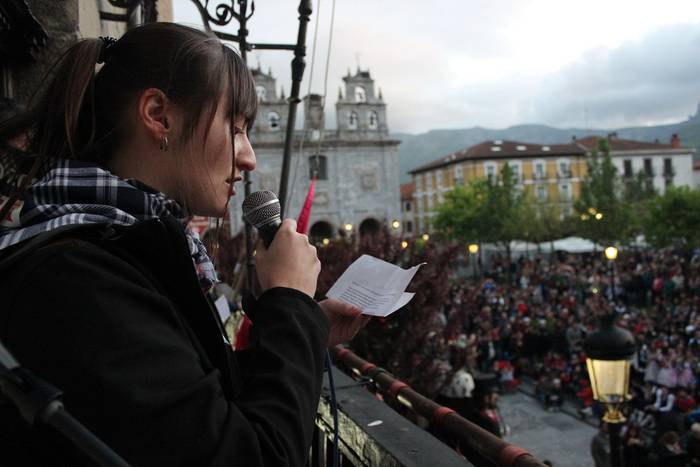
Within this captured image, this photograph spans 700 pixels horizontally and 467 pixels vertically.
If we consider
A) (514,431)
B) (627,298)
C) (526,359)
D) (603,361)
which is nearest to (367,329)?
(603,361)

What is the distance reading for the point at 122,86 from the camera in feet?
3.57

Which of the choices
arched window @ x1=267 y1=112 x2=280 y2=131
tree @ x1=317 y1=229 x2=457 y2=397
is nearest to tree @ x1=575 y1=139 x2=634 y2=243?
arched window @ x1=267 y1=112 x2=280 y2=131

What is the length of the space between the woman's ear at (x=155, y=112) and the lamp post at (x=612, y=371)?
15.2ft

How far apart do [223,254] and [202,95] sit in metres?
13.0

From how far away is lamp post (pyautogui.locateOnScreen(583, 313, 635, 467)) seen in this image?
4.76 m

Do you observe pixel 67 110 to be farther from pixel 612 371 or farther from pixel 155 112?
pixel 612 371

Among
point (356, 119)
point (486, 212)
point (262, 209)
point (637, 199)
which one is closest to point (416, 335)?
point (262, 209)

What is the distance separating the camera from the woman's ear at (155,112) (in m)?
1.06

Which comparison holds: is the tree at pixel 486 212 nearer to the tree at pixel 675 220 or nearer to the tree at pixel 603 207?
the tree at pixel 603 207

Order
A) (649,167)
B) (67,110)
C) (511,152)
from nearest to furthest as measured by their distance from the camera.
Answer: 1. (67,110)
2. (511,152)
3. (649,167)

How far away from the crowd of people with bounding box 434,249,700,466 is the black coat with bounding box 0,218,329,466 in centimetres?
495

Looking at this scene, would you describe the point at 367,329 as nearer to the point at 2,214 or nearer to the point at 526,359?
the point at 2,214

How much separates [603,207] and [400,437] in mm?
37844

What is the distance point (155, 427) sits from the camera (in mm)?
763
